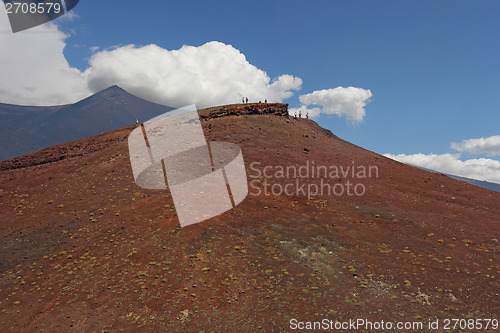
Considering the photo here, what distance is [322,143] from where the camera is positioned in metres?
38.0

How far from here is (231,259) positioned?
13188mm

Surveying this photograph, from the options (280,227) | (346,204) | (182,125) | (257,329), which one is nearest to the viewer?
(257,329)

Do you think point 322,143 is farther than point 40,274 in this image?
Yes

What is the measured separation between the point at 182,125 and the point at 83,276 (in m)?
22.9

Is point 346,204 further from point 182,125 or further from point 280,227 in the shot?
point 182,125

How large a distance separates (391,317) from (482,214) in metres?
18.8

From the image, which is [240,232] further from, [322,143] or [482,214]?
[322,143]

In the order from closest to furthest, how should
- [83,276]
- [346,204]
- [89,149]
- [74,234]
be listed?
[83,276] → [74,234] → [346,204] → [89,149]

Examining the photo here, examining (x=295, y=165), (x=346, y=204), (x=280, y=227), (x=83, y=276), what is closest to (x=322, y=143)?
(x=295, y=165)

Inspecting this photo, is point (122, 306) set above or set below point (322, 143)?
below

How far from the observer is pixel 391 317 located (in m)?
10.1

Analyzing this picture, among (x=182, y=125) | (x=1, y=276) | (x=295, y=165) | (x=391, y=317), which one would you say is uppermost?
(x=182, y=125)

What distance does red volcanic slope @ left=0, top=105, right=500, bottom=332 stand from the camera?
33.4 feet

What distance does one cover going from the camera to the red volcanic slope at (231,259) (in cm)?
1019
